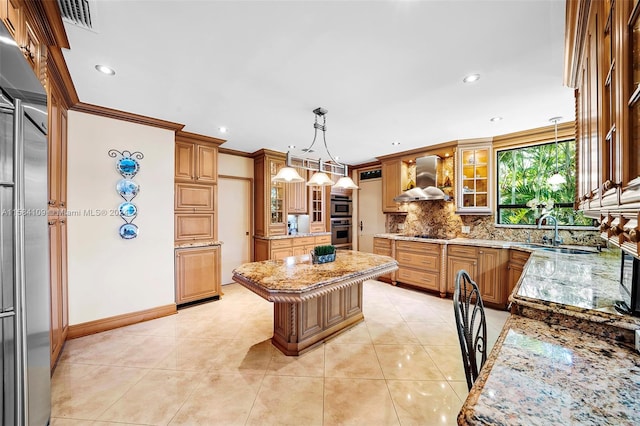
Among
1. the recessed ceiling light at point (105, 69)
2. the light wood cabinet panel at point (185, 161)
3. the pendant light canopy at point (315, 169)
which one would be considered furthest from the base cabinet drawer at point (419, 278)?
the recessed ceiling light at point (105, 69)

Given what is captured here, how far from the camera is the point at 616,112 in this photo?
30.0 inches

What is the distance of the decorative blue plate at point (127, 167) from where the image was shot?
2914mm

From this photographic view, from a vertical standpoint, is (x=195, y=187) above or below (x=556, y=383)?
above

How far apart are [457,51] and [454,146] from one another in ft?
8.51

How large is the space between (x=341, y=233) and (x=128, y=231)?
415 centimetres

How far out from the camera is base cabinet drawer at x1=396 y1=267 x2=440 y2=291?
4023 millimetres

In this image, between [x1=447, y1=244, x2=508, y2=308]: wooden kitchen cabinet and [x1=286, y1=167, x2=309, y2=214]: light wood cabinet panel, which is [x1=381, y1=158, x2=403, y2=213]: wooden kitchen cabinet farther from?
[x1=286, y1=167, x2=309, y2=214]: light wood cabinet panel

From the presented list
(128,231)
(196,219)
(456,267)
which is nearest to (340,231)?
(456,267)

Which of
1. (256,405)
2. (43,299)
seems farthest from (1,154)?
(256,405)

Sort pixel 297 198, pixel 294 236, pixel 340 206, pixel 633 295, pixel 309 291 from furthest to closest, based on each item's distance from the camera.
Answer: pixel 340 206, pixel 297 198, pixel 294 236, pixel 309 291, pixel 633 295

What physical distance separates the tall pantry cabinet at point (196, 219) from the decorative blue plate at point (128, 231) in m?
0.56

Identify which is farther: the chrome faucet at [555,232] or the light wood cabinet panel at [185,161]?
the light wood cabinet panel at [185,161]

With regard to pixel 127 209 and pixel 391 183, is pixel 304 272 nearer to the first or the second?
pixel 127 209

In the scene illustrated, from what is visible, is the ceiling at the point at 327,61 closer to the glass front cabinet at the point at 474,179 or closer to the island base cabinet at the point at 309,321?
the glass front cabinet at the point at 474,179
